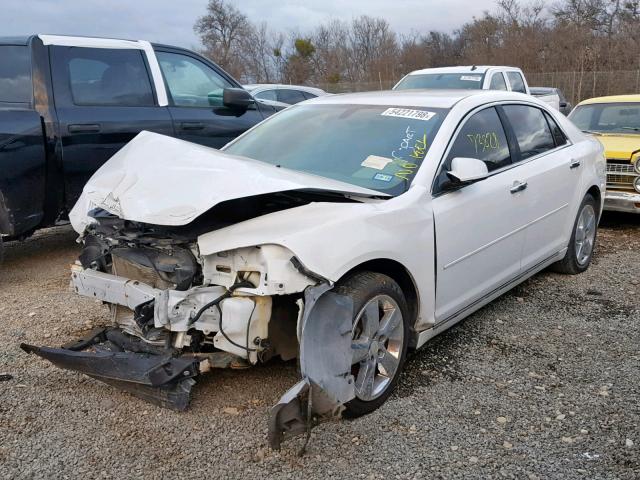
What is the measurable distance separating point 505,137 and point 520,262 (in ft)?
2.97

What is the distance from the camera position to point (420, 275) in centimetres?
343

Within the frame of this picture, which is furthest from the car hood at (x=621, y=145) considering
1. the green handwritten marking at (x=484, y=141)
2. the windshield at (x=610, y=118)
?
the green handwritten marking at (x=484, y=141)

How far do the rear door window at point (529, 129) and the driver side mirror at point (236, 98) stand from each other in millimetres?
2901

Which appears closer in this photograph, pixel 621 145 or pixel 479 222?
pixel 479 222

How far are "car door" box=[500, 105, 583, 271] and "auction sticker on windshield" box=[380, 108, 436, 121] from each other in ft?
2.72

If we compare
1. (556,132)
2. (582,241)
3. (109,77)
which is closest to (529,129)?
(556,132)

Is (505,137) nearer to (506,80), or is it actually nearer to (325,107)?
(325,107)

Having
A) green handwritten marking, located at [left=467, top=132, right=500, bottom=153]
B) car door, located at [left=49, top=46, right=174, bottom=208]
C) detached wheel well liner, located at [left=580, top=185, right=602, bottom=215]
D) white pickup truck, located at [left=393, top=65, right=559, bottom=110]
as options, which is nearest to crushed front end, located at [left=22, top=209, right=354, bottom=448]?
green handwritten marking, located at [left=467, top=132, right=500, bottom=153]

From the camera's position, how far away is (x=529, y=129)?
4723mm

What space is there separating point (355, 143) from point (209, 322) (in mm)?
1563

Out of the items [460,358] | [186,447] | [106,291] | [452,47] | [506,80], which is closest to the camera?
[186,447]

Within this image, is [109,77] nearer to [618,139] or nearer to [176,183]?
[176,183]

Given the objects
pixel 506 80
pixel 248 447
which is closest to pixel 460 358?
pixel 248 447

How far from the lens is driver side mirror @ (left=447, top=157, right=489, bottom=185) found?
354 centimetres
